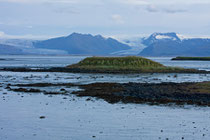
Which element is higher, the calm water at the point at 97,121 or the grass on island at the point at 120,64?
the grass on island at the point at 120,64

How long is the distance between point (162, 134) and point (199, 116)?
620cm

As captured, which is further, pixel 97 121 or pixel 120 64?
pixel 120 64

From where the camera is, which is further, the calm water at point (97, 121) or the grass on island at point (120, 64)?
the grass on island at point (120, 64)

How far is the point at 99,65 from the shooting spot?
103 metres

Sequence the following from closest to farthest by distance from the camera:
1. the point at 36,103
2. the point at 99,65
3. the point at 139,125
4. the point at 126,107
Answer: the point at 139,125
the point at 126,107
the point at 36,103
the point at 99,65

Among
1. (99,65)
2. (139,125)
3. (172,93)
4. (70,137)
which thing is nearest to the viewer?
(70,137)

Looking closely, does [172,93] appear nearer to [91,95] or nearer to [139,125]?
[91,95]

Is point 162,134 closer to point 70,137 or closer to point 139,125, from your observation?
point 139,125

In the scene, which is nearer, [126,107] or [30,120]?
[30,120]

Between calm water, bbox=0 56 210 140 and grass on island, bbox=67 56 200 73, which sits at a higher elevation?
grass on island, bbox=67 56 200 73

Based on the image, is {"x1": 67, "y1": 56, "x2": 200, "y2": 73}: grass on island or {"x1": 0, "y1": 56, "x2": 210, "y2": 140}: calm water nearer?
{"x1": 0, "y1": 56, "x2": 210, "y2": 140}: calm water

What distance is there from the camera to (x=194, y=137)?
70.7 feet

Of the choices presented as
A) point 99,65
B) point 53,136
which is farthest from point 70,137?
point 99,65

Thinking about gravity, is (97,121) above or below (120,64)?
below
